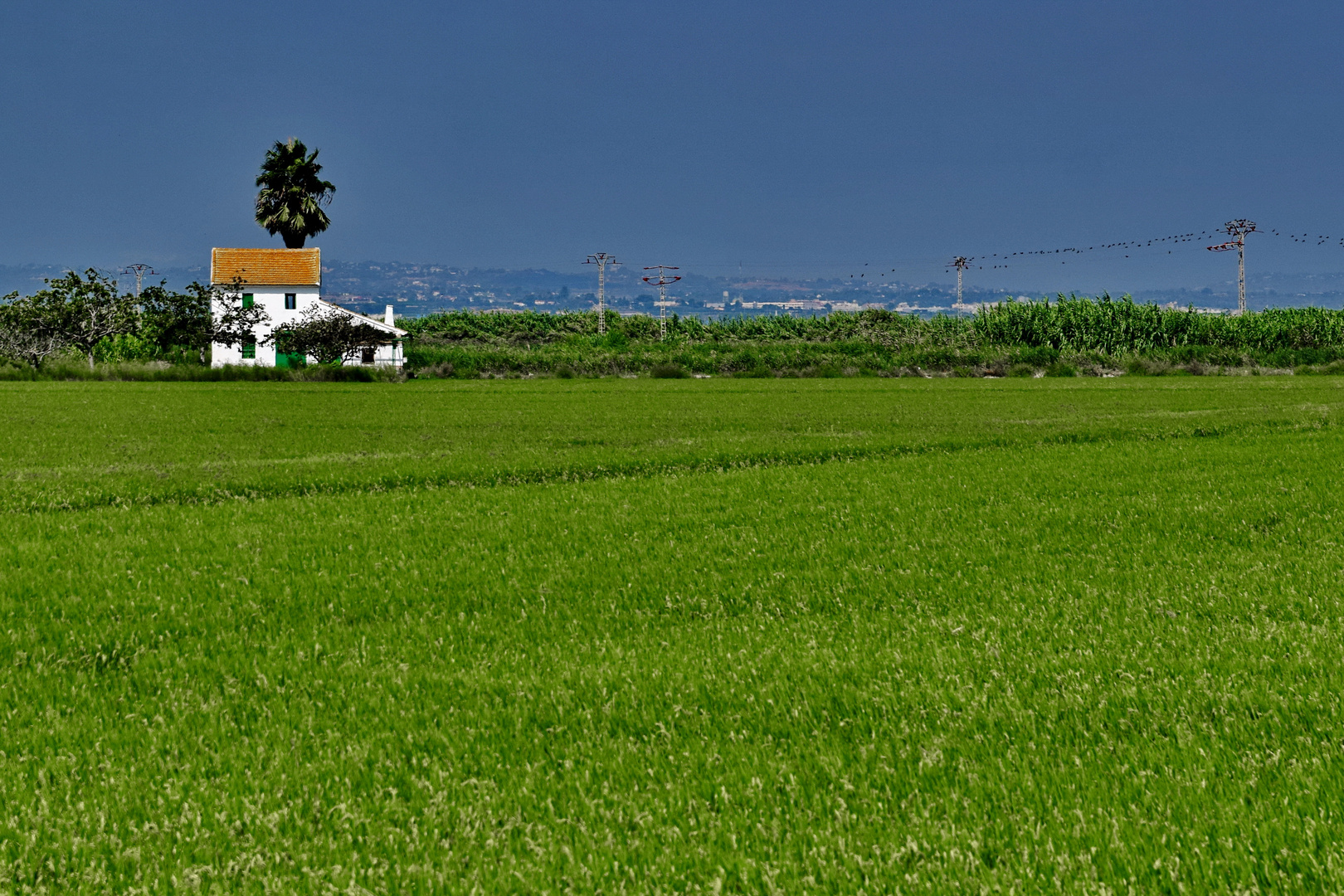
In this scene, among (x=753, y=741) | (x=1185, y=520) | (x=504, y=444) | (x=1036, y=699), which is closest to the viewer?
(x=753, y=741)

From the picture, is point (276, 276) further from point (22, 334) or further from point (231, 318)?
point (22, 334)

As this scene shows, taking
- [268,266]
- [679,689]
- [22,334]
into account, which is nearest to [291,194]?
[268,266]

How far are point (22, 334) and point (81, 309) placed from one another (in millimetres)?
3682

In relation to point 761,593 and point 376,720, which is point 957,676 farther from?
point 376,720

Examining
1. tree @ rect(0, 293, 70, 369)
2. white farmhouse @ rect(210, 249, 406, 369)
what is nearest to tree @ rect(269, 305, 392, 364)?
tree @ rect(0, 293, 70, 369)

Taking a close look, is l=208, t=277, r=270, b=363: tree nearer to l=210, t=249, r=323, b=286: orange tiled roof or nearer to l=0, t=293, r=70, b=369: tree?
l=0, t=293, r=70, b=369: tree

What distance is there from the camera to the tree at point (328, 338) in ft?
218

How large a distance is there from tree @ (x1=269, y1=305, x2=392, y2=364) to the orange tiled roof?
22729mm

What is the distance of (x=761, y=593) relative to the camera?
30.4 ft

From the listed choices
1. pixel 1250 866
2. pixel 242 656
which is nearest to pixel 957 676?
pixel 1250 866

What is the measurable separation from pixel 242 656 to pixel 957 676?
210 inches

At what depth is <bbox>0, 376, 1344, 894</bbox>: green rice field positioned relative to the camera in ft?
14.8

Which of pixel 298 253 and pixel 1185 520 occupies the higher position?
pixel 298 253

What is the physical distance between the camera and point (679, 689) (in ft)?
21.6
